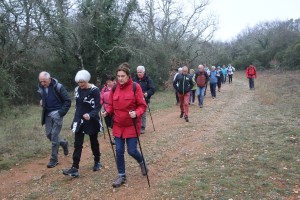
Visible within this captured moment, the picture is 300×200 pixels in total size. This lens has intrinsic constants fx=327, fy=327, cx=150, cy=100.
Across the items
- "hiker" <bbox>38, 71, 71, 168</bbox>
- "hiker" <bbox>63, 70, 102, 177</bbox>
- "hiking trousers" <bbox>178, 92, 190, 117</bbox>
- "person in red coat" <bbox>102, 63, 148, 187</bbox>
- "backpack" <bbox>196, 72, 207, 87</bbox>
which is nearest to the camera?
"person in red coat" <bbox>102, 63, 148, 187</bbox>

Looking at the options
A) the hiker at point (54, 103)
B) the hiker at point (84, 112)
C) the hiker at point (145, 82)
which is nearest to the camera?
the hiker at point (84, 112)

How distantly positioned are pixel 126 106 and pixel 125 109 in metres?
0.05

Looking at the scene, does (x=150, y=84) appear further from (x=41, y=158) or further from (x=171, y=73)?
(x=171, y=73)

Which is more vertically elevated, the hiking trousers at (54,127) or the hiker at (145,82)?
the hiker at (145,82)

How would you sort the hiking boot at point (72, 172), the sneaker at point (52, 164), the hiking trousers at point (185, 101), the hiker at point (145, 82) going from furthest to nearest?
the hiking trousers at point (185, 101), the hiker at point (145, 82), the sneaker at point (52, 164), the hiking boot at point (72, 172)

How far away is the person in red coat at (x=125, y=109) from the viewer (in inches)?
212

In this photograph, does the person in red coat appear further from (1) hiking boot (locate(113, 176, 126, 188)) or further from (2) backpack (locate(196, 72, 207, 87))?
(2) backpack (locate(196, 72, 207, 87))

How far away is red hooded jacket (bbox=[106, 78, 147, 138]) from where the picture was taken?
540 centimetres

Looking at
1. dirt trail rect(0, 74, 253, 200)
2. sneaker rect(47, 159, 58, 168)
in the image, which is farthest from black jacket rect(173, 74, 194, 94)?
sneaker rect(47, 159, 58, 168)

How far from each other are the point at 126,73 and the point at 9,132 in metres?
6.68

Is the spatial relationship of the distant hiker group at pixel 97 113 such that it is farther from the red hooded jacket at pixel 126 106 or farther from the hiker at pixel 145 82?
the hiker at pixel 145 82

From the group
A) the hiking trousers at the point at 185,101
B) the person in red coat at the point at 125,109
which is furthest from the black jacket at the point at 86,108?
the hiking trousers at the point at 185,101

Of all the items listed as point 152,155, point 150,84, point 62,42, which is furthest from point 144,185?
point 62,42

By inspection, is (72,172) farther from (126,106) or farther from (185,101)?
(185,101)
